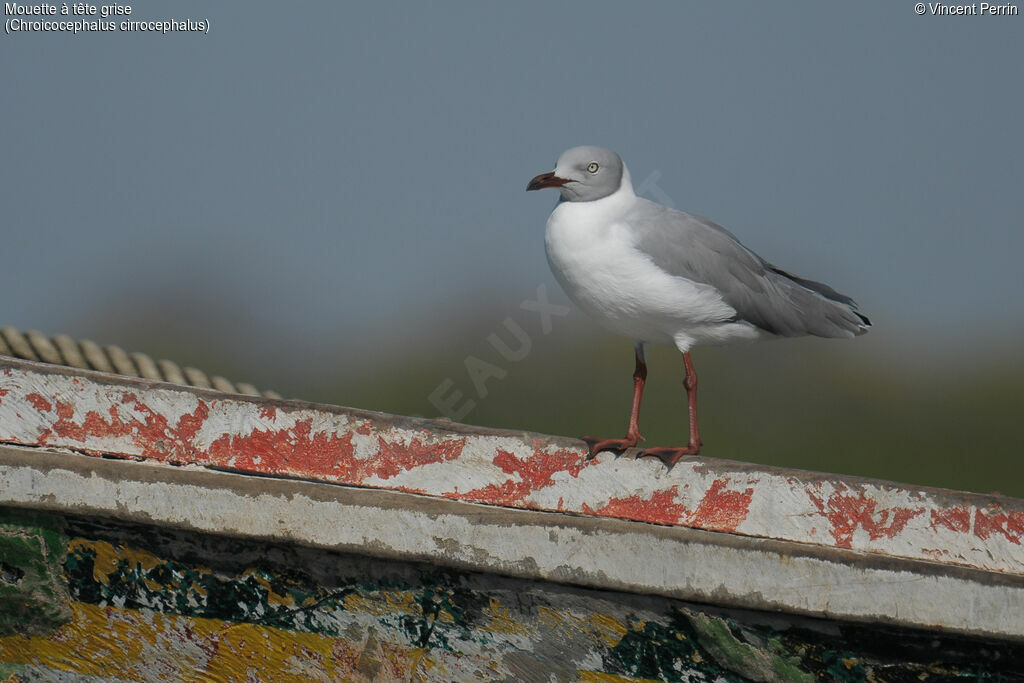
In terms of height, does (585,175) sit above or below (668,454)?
above

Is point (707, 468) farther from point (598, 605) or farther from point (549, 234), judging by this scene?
point (549, 234)

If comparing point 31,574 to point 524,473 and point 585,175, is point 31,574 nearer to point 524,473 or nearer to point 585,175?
point 524,473

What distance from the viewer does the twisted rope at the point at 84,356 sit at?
14.0 feet

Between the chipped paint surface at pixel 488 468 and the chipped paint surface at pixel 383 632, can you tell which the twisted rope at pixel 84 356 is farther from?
the chipped paint surface at pixel 383 632

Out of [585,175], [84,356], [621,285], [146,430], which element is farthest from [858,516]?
[84,356]

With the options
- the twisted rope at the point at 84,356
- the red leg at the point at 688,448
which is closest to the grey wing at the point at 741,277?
the red leg at the point at 688,448

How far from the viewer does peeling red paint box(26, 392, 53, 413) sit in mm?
3018

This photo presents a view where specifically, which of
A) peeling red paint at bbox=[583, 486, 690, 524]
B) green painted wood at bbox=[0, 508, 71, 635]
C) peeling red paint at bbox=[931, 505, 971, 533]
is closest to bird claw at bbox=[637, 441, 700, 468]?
peeling red paint at bbox=[583, 486, 690, 524]

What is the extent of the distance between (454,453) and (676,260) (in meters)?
0.79

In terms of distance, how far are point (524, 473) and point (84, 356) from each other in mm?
2201

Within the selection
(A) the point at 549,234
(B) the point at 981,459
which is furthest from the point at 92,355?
(B) the point at 981,459

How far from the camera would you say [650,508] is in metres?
2.78

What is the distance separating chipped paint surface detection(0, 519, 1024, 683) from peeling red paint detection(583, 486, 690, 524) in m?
0.22

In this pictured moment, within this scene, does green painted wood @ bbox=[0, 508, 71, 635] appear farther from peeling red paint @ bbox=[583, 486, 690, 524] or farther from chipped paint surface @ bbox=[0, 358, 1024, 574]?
peeling red paint @ bbox=[583, 486, 690, 524]
